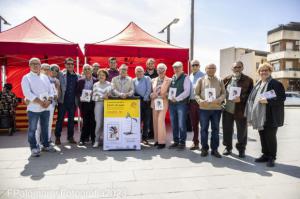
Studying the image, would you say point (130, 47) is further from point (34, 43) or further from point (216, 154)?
point (216, 154)

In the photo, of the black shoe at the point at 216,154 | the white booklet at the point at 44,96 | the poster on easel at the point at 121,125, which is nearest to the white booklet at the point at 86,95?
the poster on easel at the point at 121,125

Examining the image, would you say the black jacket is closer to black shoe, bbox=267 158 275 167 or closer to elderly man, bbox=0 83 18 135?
black shoe, bbox=267 158 275 167

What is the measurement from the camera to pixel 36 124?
526 centimetres

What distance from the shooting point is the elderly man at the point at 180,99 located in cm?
578

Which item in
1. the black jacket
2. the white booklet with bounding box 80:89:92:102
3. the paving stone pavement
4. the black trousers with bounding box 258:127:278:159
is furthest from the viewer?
the white booklet with bounding box 80:89:92:102

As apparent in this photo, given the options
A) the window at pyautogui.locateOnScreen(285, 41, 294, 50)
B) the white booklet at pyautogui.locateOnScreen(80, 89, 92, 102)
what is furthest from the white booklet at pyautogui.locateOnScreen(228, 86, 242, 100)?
the window at pyautogui.locateOnScreen(285, 41, 294, 50)

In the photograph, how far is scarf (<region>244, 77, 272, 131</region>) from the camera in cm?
476

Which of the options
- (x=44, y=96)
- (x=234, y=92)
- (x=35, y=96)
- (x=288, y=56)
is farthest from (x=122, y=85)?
(x=288, y=56)

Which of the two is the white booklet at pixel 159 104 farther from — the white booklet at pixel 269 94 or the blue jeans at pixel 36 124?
the blue jeans at pixel 36 124

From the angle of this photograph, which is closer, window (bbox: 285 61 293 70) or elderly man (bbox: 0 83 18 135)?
elderly man (bbox: 0 83 18 135)

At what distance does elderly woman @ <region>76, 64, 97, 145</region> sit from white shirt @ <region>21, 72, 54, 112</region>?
3.31 feet

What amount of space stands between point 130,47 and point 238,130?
4094mm

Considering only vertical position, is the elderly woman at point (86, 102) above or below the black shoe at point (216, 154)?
above

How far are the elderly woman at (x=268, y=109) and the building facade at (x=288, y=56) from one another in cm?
3717
